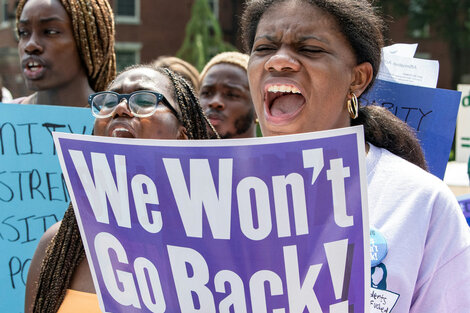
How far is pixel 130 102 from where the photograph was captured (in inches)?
77.1

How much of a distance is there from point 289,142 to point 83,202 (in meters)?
0.53

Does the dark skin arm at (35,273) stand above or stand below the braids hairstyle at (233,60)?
below

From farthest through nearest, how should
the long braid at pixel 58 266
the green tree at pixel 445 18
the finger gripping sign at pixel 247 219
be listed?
the green tree at pixel 445 18, the long braid at pixel 58 266, the finger gripping sign at pixel 247 219

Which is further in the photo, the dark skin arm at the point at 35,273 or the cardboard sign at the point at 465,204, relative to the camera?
the cardboard sign at the point at 465,204

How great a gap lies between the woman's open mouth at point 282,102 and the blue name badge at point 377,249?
42 centimetres

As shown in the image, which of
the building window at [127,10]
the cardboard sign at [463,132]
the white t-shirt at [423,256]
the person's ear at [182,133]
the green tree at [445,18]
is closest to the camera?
the white t-shirt at [423,256]

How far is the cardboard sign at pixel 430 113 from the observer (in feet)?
7.89

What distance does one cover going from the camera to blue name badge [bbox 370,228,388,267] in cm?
158

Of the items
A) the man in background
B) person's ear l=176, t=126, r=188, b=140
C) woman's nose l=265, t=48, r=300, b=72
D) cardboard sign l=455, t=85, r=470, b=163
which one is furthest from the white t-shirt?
cardboard sign l=455, t=85, r=470, b=163

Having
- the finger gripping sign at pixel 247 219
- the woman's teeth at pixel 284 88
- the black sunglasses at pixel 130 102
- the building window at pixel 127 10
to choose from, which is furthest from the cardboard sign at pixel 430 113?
the building window at pixel 127 10

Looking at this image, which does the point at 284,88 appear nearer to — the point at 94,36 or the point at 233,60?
→ the point at 94,36

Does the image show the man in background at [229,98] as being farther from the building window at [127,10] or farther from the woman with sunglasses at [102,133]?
the building window at [127,10]

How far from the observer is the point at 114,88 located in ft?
6.82

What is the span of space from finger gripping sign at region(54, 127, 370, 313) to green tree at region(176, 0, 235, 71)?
1748 centimetres
